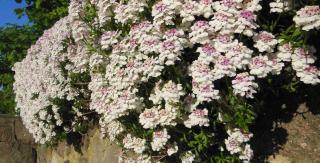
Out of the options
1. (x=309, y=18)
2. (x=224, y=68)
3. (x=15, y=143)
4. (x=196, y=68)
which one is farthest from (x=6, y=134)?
(x=309, y=18)

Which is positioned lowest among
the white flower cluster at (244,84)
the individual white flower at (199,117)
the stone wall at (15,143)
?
the stone wall at (15,143)

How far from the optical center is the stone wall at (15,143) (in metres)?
8.30

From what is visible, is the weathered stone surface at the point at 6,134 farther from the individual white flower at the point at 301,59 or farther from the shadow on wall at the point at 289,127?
the individual white flower at the point at 301,59

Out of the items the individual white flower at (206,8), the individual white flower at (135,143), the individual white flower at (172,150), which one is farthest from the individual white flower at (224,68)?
the individual white flower at (135,143)

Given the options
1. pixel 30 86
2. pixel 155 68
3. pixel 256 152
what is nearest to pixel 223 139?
pixel 256 152

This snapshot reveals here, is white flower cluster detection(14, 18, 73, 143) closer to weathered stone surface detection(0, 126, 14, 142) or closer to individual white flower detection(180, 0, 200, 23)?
weathered stone surface detection(0, 126, 14, 142)

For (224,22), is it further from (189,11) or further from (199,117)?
(199,117)

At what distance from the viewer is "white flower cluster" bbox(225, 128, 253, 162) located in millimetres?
3604

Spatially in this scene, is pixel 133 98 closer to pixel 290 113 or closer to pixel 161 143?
pixel 161 143

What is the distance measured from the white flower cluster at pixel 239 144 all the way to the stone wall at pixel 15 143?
563 centimetres

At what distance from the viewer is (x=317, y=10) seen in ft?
10.7

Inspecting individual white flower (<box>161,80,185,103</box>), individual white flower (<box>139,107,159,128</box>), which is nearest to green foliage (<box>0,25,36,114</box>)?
individual white flower (<box>139,107,159,128</box>)

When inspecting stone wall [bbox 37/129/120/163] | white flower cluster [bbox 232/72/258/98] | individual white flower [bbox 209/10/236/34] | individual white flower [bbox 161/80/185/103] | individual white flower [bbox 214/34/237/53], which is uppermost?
individual white flower [bbox 209/10/236/34]

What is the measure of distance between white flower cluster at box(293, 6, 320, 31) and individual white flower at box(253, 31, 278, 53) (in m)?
0.24
